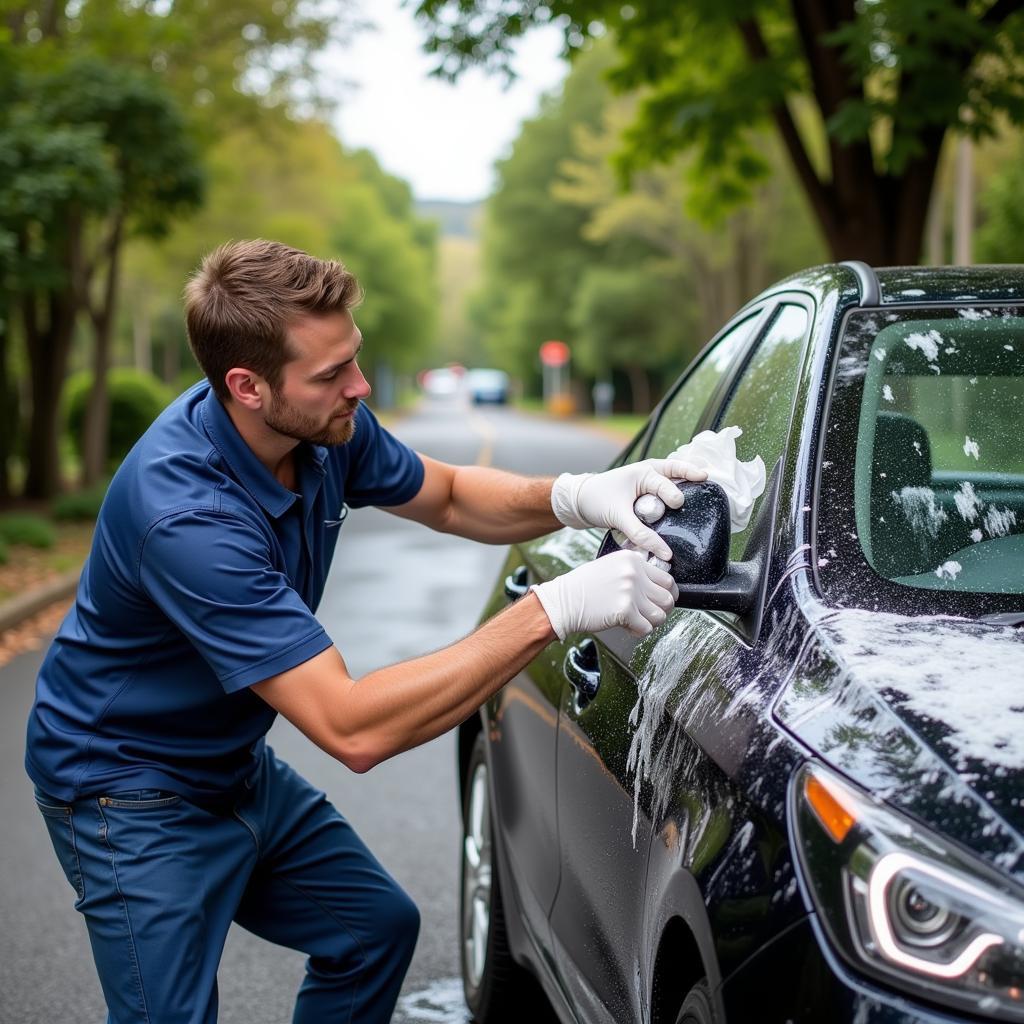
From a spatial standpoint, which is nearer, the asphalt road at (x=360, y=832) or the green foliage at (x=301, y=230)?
the asphalt road at (x=360, y=832)

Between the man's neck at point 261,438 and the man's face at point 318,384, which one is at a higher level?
the man's face at point 318,384

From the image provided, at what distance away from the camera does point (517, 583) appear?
3861 millimetres

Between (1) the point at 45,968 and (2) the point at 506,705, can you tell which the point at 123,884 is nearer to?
(2) the point at 506,705

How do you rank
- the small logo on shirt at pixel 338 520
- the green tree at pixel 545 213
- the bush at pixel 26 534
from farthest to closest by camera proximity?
the green tree at pixel 545 213 < the bush at pixel 26 534 < the small logo on shirt at pixel 338 520

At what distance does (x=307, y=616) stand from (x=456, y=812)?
140 inches

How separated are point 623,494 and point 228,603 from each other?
85cm

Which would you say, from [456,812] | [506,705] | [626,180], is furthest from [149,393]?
[506,705]

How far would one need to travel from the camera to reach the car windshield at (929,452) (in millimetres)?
2387

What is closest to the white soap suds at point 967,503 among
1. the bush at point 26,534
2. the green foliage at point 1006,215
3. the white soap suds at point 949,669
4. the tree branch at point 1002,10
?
the white soap suds at point 949,669

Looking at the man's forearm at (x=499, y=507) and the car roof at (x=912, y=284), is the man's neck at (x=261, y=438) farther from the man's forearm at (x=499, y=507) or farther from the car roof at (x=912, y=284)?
the car roof at (x=912, y=284)

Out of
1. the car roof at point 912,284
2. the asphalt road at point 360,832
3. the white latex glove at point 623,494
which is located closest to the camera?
the white latex glove at point 623,494

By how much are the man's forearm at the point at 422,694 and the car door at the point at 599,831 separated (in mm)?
252

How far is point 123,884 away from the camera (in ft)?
8.48

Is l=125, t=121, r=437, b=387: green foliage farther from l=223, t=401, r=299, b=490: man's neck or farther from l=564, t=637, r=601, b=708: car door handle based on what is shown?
l=564, t=637, r=601, b=708: car door handle
